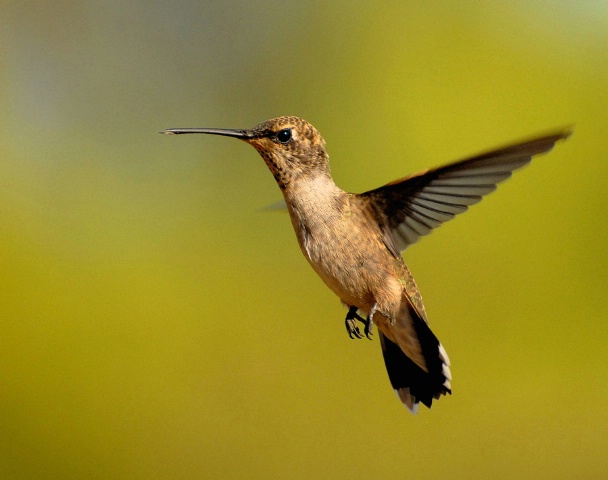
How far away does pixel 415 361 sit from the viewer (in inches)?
97.6

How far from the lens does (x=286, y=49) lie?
6.34m

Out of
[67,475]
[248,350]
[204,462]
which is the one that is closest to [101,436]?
[67,475]

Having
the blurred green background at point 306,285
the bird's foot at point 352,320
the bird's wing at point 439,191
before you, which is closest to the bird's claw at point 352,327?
the bird's foot at point 352,320

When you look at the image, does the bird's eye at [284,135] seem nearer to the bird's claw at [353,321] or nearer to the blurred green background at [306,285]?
the bird's claw at [353,321]

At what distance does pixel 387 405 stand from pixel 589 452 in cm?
118

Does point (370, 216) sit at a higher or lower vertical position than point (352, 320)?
higher

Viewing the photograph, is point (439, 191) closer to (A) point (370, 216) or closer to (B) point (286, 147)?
(A) point (370, 216)

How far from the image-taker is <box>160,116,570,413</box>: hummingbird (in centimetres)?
206

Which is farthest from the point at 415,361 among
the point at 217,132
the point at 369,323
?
the point at 217,132

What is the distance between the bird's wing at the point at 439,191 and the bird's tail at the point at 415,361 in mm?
231

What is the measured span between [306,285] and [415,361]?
2828mm

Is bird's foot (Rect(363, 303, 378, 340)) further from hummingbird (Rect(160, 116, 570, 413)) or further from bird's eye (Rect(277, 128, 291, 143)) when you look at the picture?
bird's eye (Rect(277, 128, 291, 143))

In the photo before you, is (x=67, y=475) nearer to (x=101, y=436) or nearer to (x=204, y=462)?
(x=101, y=436)

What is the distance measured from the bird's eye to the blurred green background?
9.82 ft
